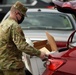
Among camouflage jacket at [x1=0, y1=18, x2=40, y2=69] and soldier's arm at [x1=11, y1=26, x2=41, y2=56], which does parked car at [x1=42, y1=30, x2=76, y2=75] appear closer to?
soldier's arm at [x1=11, y1=26, x2=41, y2=56]

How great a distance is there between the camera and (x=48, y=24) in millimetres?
10445

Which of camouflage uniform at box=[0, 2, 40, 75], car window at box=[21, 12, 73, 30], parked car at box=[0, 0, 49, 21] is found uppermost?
camouflage uniform at box=[0, 2, 40, 75]

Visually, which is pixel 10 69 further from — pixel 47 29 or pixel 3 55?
pixel 47 29

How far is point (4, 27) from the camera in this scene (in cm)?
620

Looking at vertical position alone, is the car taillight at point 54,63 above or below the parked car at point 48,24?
above

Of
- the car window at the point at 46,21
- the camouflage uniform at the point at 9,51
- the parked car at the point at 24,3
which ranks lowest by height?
the parked car at the point at 24,3

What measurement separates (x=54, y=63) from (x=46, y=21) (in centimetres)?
531

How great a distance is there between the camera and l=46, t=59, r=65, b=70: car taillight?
523 cm

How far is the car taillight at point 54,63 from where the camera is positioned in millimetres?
5234

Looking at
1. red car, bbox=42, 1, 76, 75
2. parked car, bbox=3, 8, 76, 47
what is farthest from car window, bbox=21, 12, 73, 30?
red car, bbox=42, 1, 76, 75

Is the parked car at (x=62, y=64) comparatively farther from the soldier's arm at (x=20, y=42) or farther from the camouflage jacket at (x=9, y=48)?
the camouflage jacket at (x=9, y=48)

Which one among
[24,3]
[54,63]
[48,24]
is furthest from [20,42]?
[24,3]

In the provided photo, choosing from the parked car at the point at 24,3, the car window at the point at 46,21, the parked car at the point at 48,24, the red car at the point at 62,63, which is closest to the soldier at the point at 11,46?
the red car at the point at 62,63

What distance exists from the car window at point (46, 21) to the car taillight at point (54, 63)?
4760mm
